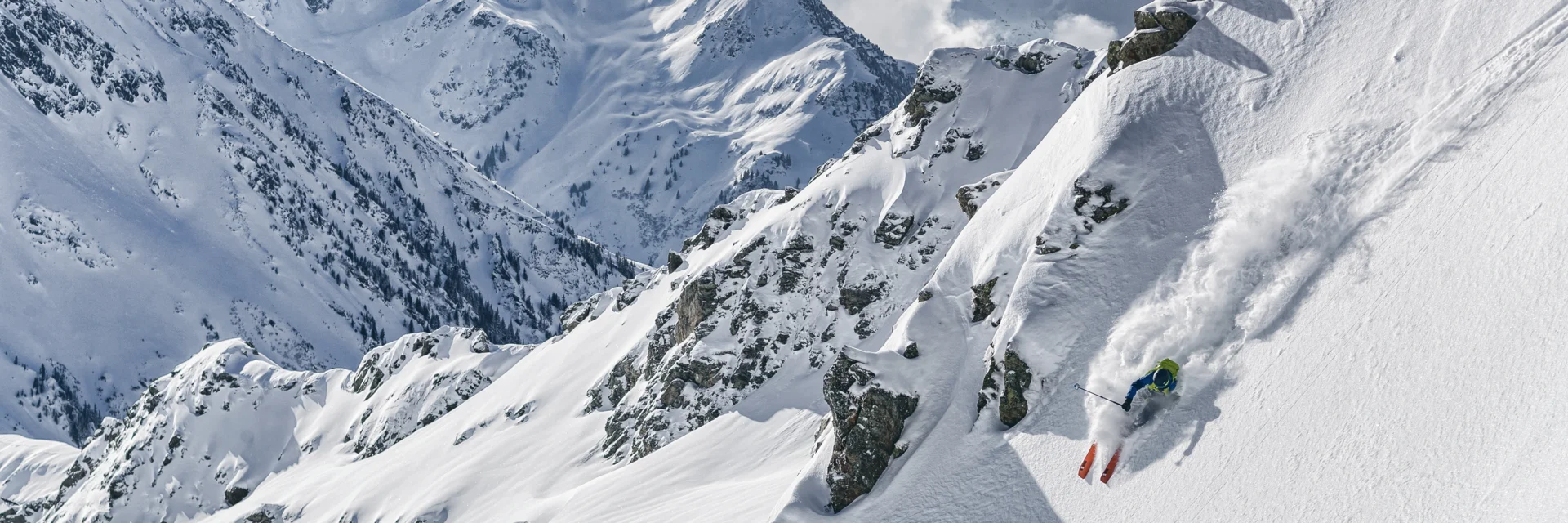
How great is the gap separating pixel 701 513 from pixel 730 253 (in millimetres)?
25473

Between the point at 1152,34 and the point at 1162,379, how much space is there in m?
16.2

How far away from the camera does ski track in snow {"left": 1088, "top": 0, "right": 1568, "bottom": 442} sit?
979 inches

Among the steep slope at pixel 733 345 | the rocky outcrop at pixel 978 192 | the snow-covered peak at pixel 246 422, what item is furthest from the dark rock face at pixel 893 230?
the snow-covered peak at pixel 246 422

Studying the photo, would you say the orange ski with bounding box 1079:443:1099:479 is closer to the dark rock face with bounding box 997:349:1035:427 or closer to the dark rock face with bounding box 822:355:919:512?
the dark rock face with bounding box 997:349:1035:427

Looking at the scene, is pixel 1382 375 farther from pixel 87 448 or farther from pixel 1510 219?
pixel 87 448

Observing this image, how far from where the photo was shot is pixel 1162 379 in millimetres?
23828

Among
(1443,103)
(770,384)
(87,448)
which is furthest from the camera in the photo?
(87,448)

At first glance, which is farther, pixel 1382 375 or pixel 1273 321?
pixel 1273 321

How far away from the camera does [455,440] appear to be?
74875mm

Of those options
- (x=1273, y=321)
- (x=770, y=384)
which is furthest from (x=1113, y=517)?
(x=770, y=384)

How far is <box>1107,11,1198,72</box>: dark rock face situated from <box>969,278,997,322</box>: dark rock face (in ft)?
31.9

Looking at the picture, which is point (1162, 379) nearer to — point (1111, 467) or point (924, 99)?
point (1111, 467)

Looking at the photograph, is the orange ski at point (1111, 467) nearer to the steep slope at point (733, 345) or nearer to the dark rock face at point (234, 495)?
the steep slope at point (733, 345)

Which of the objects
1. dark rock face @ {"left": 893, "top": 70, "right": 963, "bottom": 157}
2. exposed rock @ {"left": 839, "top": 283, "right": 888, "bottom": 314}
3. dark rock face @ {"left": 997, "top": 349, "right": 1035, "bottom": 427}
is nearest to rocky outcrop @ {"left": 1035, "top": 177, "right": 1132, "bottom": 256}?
dark rock face @ {"left": 997, "top": 349, "right": 1035, "bottom": 427}
